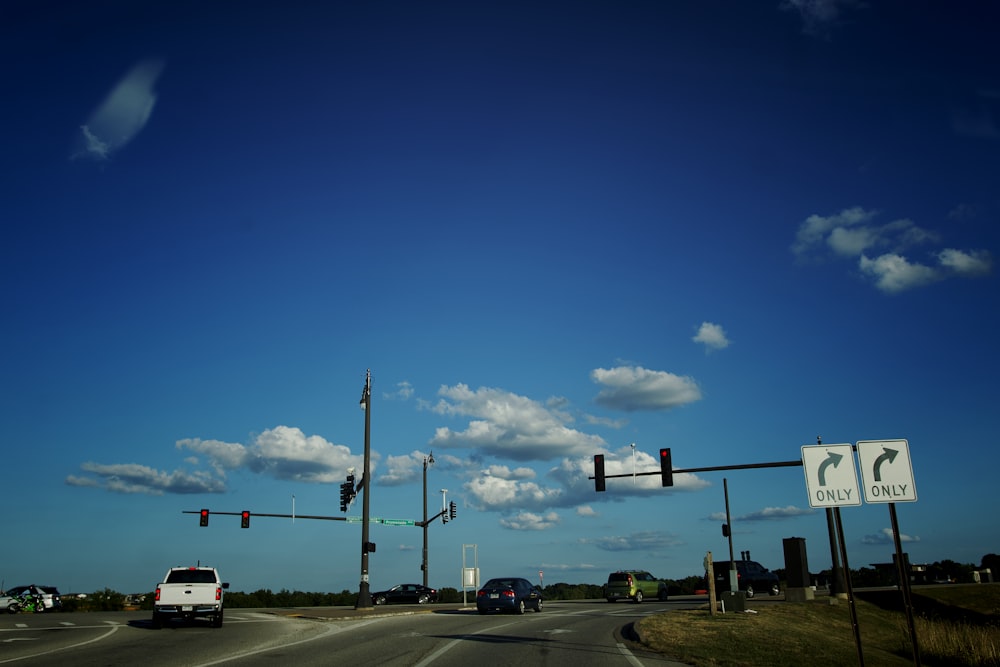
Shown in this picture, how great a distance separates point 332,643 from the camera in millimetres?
17578

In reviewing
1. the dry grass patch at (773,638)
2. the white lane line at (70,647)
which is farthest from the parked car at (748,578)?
the white lane line at (70,647)

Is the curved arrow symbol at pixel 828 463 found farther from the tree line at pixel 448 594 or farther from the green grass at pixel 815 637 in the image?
the tree line at pixel 448 594

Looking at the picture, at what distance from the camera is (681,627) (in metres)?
20.1

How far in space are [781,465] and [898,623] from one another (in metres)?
11.0

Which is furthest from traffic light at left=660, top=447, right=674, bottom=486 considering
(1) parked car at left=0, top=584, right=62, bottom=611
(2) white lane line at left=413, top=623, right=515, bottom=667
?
(1) parked car at left=0, top=584, right=62, bottom=611

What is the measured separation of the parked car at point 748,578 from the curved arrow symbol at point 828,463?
1220 inches

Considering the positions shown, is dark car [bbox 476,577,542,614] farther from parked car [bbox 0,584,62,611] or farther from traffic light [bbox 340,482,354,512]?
parked car [bbox 0,584,62,611]

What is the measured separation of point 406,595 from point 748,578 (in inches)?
866

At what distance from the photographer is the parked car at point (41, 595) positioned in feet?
122

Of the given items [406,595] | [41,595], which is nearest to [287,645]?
[41,595]

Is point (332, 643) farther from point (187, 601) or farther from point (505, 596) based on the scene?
point (505, 596)

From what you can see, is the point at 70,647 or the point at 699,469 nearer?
the point at 70,647

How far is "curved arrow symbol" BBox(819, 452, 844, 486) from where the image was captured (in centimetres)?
1100

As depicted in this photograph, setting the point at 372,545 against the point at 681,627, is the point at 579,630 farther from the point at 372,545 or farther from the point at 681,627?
the point at 372,545
